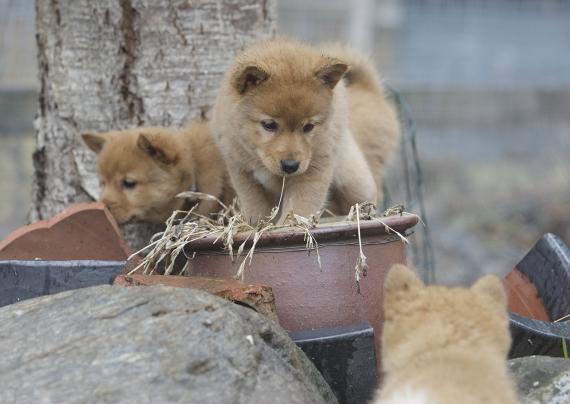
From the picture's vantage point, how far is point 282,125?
15.4ft

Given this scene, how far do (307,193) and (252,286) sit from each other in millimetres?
1266

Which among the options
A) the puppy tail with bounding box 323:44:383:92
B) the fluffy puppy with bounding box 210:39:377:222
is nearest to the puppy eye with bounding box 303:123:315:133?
the fluffy puppy with bounding box 210:39:377:222

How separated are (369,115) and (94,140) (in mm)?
1678

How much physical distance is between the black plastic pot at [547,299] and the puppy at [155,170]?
171 cm

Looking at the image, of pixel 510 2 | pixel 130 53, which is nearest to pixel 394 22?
pixel 510 2

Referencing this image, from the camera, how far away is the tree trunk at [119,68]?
536 centimetres

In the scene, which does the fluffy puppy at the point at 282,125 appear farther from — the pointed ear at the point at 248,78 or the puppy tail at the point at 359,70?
the puppy tail at the point at 359,70

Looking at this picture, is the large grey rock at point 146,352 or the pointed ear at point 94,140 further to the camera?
the pointed ear at point 94,140

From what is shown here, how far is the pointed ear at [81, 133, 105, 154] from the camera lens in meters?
5.19

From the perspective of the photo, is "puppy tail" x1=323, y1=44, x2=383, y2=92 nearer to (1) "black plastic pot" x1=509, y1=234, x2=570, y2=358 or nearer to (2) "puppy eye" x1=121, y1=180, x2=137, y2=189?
(2) "puppy eye" x1=121, y1=180, x2=137, y2=189

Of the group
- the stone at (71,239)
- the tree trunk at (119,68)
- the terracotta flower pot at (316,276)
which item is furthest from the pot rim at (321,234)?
the tree trunk at (119,68)

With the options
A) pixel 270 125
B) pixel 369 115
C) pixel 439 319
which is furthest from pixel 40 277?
pixel 369 115

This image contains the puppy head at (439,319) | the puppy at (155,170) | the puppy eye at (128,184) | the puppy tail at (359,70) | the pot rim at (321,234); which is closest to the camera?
the puppy head at (439,319)

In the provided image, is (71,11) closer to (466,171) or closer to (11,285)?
(11,285)
